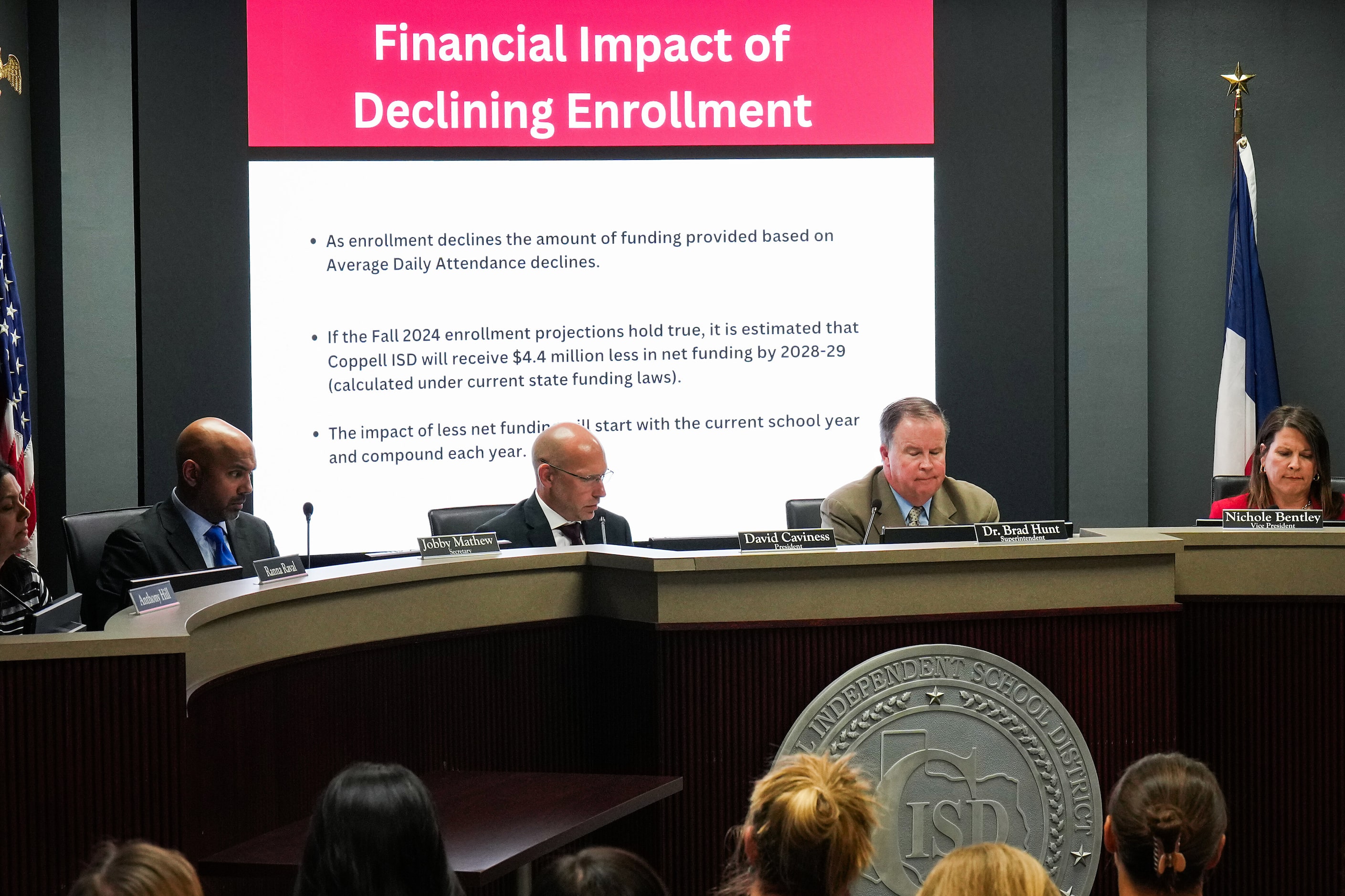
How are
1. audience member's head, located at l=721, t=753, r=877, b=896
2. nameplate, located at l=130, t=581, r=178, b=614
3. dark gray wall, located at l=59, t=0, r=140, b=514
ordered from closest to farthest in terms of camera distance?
audience member's head, located at l=721, t=753, r=877, b=896 → nameplate, located at l=130, t=581, r=178, b=614 → dark gray wall, located at l=59, t=0, r=140, b=514

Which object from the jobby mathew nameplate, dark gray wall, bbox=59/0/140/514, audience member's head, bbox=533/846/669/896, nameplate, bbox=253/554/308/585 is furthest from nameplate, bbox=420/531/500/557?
dark gray wall, bbox=59/0/140/514

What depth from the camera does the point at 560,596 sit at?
2.97 metres

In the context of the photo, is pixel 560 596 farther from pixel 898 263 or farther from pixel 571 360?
pixel 898 263

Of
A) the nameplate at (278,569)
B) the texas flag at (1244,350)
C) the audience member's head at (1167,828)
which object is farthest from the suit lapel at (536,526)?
the texas flag at (1244,350)

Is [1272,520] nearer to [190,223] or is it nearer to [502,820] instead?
[502,820]

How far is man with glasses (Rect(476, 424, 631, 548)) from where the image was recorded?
3961 mm

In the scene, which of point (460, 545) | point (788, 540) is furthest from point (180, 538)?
point (788, 540)

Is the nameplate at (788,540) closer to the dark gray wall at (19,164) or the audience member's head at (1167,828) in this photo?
the audience member's head at (1167,828)

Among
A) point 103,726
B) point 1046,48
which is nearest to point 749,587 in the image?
point 103,726

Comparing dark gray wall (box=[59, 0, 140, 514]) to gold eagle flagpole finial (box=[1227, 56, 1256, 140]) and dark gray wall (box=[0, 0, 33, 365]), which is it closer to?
dark gray wall (box=[0, 0, 33, 365])

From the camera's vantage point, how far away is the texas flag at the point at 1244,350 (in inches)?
218

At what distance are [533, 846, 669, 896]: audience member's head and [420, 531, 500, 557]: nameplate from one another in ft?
5.04

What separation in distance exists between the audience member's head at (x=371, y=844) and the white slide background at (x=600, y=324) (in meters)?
3.80

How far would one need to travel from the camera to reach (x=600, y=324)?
214 inches
